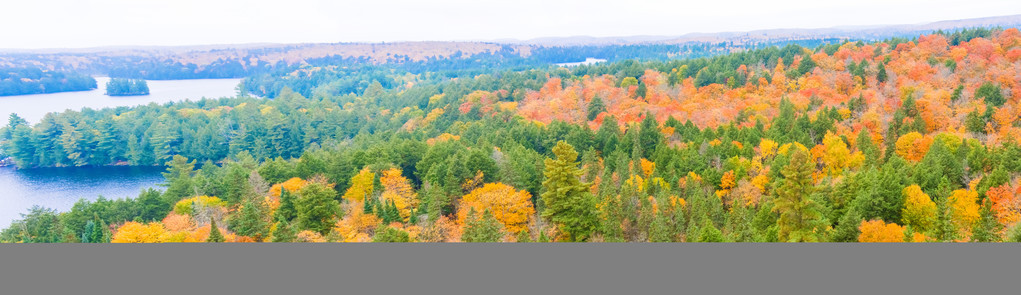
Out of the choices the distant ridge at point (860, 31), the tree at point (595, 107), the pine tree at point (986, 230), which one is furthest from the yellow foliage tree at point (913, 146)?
the tree at point (595, 107)

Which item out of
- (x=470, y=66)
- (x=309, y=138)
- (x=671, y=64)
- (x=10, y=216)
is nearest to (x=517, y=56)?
(x=470, y=66)

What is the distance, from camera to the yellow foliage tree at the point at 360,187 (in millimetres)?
15898

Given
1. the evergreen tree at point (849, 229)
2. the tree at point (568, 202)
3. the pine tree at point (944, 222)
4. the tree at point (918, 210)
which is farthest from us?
the tree at point (918, 210)

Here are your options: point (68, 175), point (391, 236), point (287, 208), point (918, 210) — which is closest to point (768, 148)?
point (918, 210)

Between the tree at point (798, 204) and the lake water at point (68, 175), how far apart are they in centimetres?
1692

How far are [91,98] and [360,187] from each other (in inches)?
448

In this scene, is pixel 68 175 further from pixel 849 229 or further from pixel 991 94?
pixel 991 94

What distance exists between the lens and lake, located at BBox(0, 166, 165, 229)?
64.8 feet

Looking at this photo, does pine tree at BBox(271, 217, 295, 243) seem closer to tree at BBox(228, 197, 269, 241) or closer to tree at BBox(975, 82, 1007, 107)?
tree at BBox(228, 197, 269, 241)

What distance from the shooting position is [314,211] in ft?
41.1

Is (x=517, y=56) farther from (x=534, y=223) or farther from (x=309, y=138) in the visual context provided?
(x=534, y=223)

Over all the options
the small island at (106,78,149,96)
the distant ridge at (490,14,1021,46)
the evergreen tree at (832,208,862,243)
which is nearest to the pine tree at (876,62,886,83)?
the distant ridge at (490,14,1021,46)

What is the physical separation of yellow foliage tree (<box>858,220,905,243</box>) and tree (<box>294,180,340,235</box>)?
407 inches

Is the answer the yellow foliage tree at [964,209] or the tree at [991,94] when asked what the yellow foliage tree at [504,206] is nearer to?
the yellow foliage tree at [964,209]
